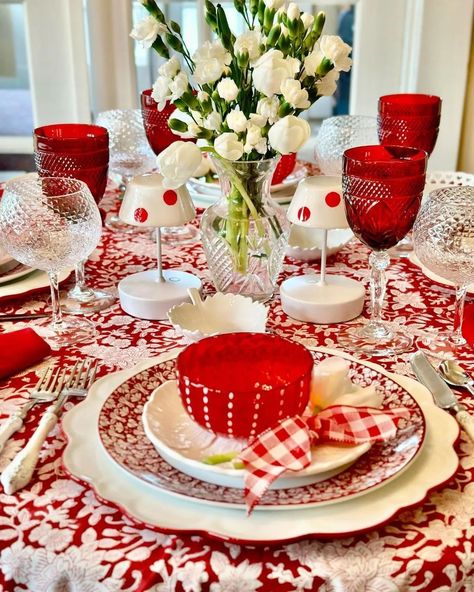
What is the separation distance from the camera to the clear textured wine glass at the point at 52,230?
1.07 metres

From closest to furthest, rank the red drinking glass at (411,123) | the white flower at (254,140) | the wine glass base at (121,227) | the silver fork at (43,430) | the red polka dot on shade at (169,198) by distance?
the silver fork at (43,430) → the white flower at (254,140) → the red polka dot on shade at (169,198) → the red drinking glass at (411,123) → the wine glass base at (121,227)

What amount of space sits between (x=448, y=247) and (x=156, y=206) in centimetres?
39

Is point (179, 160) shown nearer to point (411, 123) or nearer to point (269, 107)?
point (269, 107)

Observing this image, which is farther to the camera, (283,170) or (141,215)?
(283,170)

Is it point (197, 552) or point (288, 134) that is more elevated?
point (288, 134)

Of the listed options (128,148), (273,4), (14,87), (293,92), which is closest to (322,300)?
(293,92)

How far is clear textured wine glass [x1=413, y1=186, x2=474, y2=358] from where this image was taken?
104 centimetres

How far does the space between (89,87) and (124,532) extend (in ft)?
6.41

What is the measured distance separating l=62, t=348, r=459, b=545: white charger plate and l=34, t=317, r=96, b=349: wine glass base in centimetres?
27

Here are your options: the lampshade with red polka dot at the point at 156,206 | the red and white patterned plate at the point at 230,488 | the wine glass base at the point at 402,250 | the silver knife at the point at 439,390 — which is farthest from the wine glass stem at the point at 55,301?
the wine glass base at the point at 402,250


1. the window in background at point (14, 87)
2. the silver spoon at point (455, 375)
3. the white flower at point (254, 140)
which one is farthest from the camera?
the window in background at point (14, 87)

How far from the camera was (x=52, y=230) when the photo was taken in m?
1.08

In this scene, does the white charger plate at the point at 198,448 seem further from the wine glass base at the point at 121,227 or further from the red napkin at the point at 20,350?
the wine glass base at the point at 121,227

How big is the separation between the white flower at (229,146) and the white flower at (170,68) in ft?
0.35
